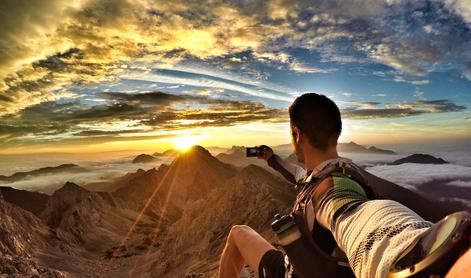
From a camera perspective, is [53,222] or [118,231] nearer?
[53,222]

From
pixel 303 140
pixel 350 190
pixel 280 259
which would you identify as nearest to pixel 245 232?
pixel 280 259

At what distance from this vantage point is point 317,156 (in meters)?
3.51

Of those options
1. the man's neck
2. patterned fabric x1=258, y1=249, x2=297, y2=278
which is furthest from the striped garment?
patterned fabric x1=258, y1=249, x2=297, y2=278

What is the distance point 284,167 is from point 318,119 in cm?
234

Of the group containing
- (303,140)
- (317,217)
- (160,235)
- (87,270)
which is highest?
(303,140)

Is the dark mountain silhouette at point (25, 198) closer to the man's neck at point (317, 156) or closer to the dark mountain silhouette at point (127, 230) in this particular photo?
the dark mountain silhouette at point (127, 230)

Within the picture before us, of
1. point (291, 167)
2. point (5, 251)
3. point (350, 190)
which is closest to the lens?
point (350, 190)

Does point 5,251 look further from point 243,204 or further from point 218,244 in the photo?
point 243,204

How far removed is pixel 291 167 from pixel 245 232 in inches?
51.5

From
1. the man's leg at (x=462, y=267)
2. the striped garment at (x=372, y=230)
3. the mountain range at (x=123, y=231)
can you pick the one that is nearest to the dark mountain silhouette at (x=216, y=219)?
the mountain range at (x=123, y=231)

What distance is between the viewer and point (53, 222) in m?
130

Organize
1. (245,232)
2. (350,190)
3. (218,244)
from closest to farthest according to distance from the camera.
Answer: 1. (350,190)
2. (245,232)
3. (218,244)

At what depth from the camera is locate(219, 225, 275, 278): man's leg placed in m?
4.70

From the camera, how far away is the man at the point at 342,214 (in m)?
1.60
